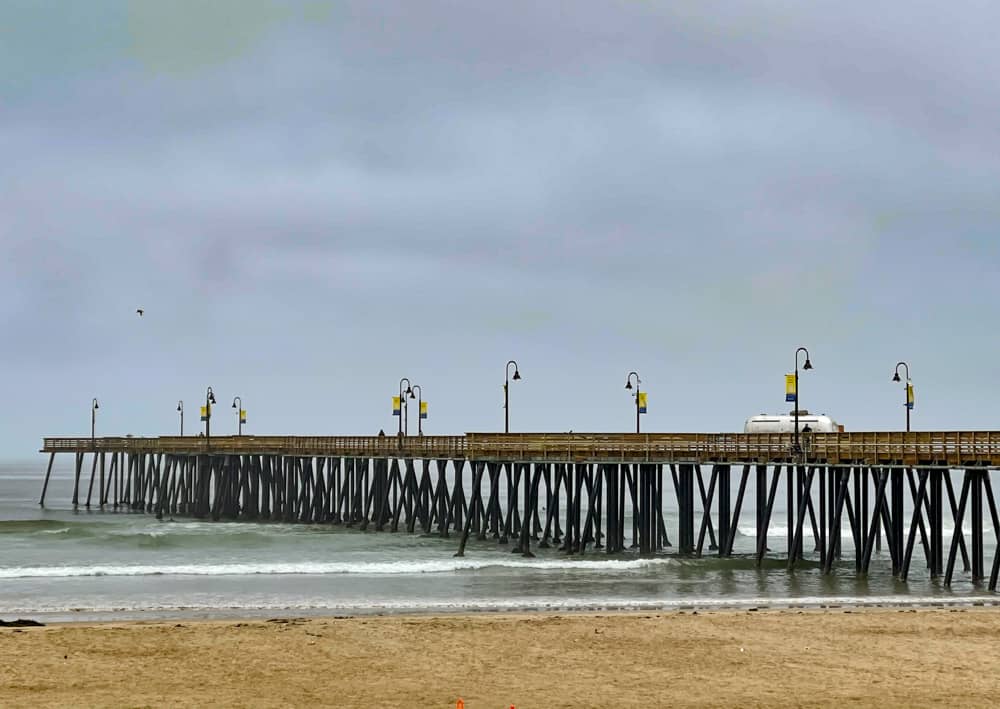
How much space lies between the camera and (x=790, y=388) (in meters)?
38.0

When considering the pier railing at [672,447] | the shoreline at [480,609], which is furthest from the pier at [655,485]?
the shoreline at [480,609]

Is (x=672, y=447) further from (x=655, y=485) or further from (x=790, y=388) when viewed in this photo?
(x=790, y=388)

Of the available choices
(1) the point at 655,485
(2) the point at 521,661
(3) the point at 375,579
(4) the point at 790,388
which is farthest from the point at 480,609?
(1) the point at 655,485

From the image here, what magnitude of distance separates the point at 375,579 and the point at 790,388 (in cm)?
1349

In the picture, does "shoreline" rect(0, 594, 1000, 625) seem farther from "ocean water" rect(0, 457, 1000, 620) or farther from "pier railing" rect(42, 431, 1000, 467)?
"pier railing" rect(42, 431, 1000, 467)

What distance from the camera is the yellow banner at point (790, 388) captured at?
37.8m

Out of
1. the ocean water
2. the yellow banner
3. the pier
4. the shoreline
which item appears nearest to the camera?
the shoreline

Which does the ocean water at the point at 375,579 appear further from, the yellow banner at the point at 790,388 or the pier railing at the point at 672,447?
the yellow banner at the point at 790,388

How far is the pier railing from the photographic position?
107 ft

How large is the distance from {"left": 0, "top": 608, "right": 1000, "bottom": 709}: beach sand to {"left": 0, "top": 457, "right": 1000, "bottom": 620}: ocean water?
3.74 metres

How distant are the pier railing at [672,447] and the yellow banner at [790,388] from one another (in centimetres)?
124

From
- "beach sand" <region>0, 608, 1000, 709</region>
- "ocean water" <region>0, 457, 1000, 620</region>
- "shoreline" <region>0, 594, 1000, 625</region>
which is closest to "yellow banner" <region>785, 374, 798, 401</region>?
"ocean water" <region>0, 457, 1000, 620</region>

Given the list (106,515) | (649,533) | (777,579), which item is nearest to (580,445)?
(649,533)

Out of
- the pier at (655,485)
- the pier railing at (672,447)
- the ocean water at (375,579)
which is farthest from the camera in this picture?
the pier at (655,485)
